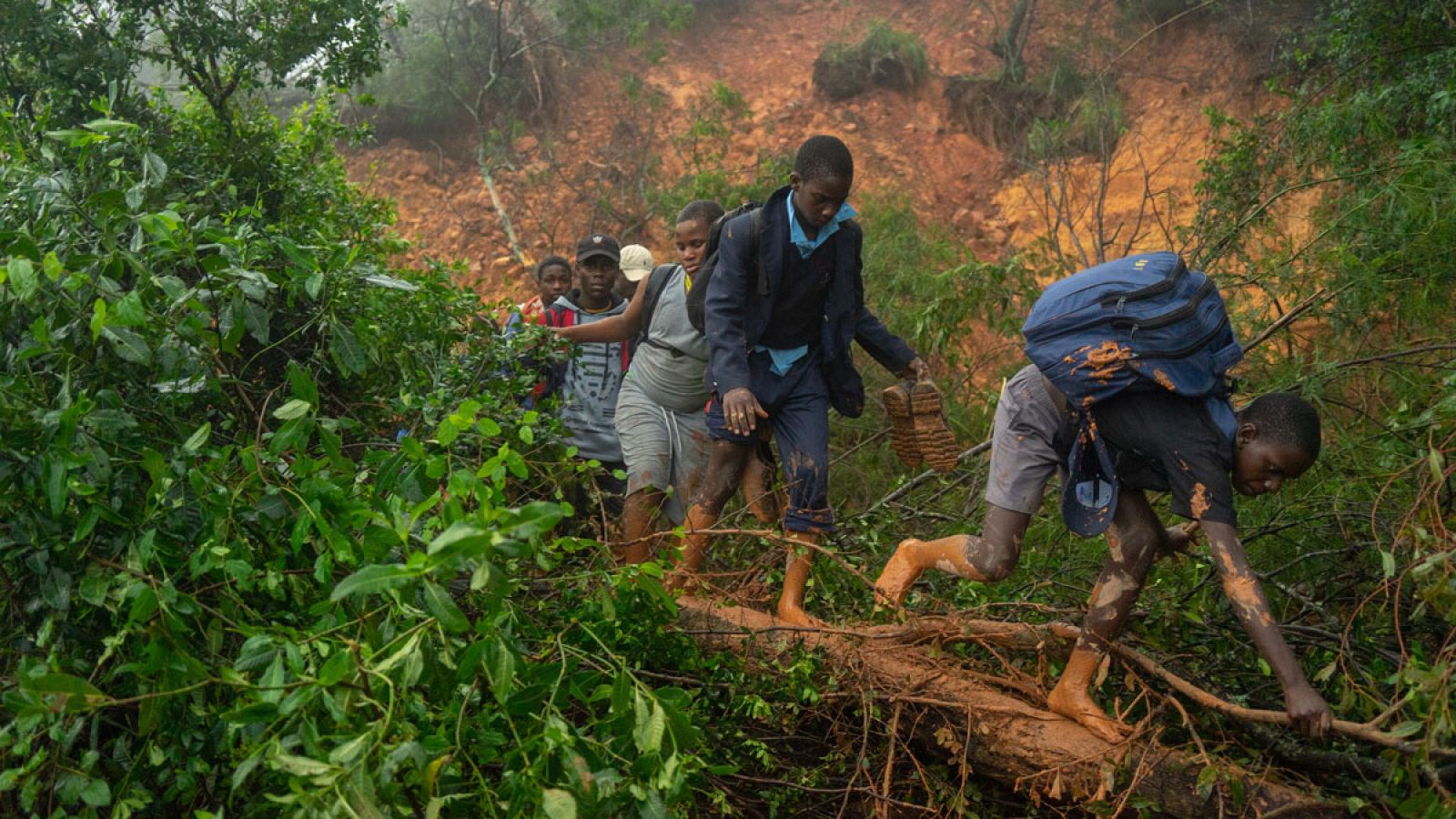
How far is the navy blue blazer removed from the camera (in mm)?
4168

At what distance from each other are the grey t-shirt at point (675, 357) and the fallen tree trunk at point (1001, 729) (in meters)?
1.06

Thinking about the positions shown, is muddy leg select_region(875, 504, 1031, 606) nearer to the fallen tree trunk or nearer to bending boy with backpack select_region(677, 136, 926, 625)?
the fallen tree trunk

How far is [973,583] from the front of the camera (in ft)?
13.6

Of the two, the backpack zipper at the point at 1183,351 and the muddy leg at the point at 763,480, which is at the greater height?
the backpack zipper at the point at 1183,351

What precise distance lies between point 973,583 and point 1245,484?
3.74 feet

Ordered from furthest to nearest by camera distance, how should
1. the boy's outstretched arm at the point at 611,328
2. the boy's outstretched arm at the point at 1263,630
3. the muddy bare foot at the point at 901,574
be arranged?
the boy's outstretched arm at the point at 611,328 < the muddy bare foot at the point at 901,574 < the boy's outstretched arm at the point at 1263,630

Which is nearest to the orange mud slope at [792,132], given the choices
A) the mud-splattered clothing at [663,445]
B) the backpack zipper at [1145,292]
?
the mud-splattered clothing at [663,445]

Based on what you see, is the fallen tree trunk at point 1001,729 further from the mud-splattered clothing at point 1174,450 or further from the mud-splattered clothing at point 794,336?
the mud-splattered clothing at point 1174,450

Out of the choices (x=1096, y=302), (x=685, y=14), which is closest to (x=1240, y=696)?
(x=1096, y=302)

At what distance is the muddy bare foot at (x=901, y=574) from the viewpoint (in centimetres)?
391

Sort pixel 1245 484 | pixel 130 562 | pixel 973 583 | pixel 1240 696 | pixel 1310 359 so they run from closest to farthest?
pixel 130 562, pixel 1245 484, pixel 1240 696, pixel 973 583, pixel 1310 359

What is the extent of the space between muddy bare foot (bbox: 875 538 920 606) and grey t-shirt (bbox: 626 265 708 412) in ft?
4.29

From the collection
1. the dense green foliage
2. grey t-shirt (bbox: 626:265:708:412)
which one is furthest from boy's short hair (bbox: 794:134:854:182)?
the dense green foliage

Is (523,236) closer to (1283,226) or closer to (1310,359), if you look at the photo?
(1283,226)
